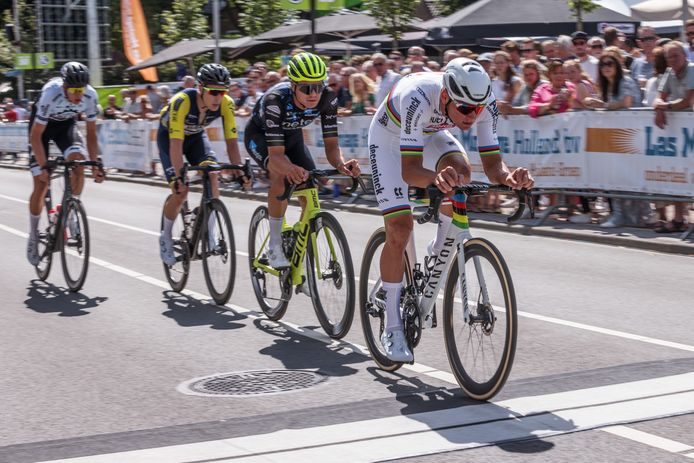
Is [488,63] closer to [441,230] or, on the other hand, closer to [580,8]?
[580,8]

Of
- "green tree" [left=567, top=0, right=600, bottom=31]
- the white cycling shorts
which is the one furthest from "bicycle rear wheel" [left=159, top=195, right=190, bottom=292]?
"green tree" [left=567, top=0, right=600, bottom=31]

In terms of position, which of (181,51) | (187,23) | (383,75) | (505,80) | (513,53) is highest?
(187,23)

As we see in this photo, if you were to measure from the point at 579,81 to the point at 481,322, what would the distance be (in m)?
8.23

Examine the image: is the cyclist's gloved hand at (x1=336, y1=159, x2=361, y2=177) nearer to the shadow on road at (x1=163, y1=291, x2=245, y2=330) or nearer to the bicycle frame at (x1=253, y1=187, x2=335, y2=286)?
the bicycle frame at (x1=253, y1=187, x2=335, y2=286)

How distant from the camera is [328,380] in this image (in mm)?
6742

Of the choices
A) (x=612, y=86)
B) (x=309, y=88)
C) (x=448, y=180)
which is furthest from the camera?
(x=612, y=86)

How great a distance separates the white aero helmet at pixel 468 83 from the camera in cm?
577

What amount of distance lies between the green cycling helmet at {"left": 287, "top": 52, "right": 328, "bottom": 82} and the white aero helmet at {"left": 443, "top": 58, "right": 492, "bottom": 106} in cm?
201

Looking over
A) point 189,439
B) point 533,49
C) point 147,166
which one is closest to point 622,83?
point 533,49

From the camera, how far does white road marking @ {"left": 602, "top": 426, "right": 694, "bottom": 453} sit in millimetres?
5086

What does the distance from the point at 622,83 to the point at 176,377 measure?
807 cm

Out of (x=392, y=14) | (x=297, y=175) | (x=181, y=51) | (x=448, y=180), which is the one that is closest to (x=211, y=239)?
(x=297, y=175)

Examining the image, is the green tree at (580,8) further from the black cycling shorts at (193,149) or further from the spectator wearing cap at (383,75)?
the black cycling shorts at (193,149)

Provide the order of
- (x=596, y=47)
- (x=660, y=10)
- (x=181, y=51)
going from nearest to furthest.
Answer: (x=596, y=47)
(x=660, y=10)
(x=181, y=51)
